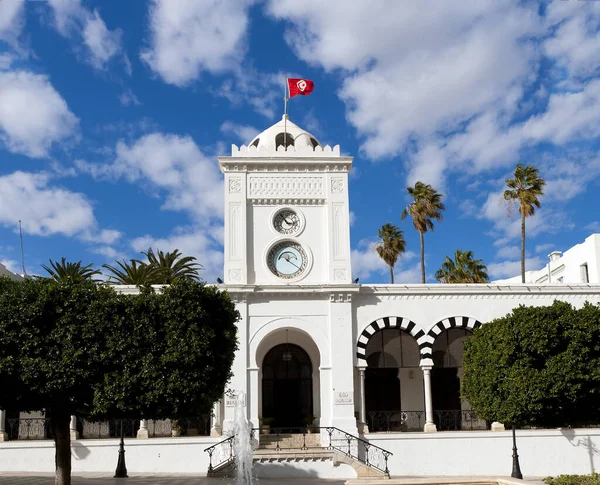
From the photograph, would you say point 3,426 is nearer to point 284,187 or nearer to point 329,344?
point 329,344

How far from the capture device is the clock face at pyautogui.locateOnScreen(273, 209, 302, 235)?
27.9m

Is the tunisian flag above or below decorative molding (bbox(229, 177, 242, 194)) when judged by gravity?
above

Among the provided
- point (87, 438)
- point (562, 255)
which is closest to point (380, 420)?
point (87, 438)

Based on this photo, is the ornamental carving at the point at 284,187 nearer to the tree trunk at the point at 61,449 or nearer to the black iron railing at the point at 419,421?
the black iron railing at the point at 419,421

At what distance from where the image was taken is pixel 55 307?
17.0 metres

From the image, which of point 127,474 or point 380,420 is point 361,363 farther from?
point 127,474

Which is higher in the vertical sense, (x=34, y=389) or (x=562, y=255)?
(x=562, y=255)

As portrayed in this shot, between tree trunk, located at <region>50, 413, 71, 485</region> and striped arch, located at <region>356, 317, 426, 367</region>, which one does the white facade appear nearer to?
striped arch, located at <region>356, 317, 426, 367</region>

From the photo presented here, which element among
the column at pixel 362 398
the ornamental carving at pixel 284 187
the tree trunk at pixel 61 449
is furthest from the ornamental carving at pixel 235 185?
the tree trunk at pixel 61 449

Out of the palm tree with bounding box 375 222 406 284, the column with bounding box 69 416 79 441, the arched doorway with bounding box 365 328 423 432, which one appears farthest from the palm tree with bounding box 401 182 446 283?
the column with bounding box 69 416 79 441

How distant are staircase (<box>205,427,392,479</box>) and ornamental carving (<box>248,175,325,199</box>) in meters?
9.09

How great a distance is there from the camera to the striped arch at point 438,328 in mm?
26797

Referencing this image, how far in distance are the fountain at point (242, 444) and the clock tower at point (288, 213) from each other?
4.83 meters

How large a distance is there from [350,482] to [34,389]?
27.2 feet
